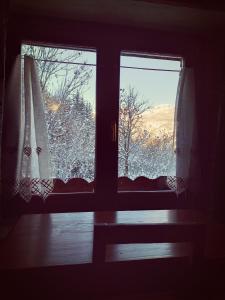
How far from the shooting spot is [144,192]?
94.2 inches

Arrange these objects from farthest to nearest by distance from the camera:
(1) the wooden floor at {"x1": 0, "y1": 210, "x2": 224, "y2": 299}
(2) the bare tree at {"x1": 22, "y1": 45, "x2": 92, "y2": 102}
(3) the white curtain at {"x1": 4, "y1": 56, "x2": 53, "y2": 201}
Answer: (2) the bare tree at {"x1": 22, "y1": 45, "x2": 92, "y2": 102}, (3) the white curtain at {"x1": 4, "y1": 56, "x2": 53, "y2": 201}, (1) the wooden floor at {"x1": 0, "y1": 210, "x2": 224, "y2": 299}

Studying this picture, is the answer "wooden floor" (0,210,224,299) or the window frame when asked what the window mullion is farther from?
"wooden floor" (0,210,224,299)

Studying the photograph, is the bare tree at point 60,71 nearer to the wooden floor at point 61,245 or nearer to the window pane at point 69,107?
the window pane at point 69,107

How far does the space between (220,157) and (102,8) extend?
53.2 inches

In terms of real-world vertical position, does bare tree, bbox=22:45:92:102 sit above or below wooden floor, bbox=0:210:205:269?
above

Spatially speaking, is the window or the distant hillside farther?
the distant hillside

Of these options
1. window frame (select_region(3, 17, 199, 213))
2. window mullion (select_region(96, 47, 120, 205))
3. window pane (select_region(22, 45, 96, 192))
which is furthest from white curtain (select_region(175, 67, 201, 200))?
window pane (select_region(22, 45, 96, 192))

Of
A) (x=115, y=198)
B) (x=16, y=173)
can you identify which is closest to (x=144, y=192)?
(x=115, y=198)

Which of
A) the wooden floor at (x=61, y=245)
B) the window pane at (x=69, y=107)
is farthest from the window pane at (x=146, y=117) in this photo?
the wooden floor at (x=61, y=245)

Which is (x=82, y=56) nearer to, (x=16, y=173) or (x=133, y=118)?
(x=133, y=118)

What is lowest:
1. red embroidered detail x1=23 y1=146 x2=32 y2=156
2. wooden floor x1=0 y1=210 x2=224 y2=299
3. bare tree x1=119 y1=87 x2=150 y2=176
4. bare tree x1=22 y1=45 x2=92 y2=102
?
wooden floor x1=0 y1=210 x2=224 y2=299

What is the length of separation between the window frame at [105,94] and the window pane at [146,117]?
62 millimetres

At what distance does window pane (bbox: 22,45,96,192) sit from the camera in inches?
83.8

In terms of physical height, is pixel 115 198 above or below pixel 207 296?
above
